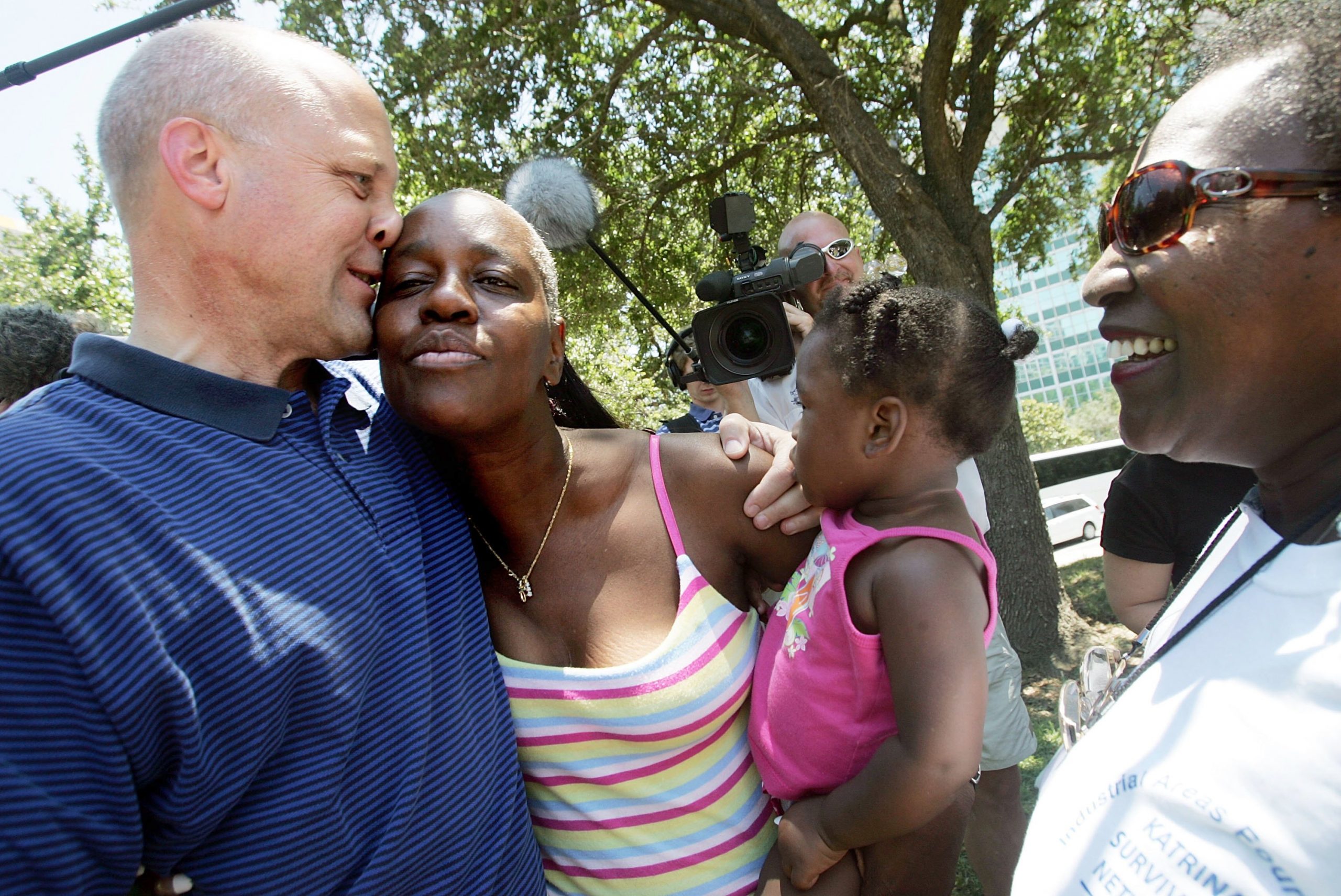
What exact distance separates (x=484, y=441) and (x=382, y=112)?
0.70m

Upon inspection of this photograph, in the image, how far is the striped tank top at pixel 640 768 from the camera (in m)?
1.65

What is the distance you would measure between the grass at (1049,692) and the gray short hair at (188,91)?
302cm

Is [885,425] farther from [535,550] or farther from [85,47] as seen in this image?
[85,47]

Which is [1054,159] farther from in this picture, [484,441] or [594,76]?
[484,441]

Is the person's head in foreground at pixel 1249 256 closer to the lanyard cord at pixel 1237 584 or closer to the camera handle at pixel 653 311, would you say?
the lanyard cord at pixel 1237 584

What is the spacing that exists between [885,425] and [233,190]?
4.39 ft

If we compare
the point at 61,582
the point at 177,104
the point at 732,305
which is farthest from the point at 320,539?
the point at 732,305

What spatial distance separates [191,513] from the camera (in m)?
1.22

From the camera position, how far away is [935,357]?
1825mm

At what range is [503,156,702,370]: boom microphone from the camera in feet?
8.57

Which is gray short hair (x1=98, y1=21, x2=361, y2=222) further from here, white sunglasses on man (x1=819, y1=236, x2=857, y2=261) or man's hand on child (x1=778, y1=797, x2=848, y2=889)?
white sunglasses on man (x1=819, y1=236, x2=857, y2=261)

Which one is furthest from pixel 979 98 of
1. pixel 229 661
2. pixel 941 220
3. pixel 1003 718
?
pixel 229 661

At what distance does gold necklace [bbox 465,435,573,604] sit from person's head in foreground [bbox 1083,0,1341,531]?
1187mm

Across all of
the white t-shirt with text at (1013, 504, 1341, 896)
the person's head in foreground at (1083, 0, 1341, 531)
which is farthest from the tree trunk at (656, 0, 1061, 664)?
the white t-shirt with text at (1013, 504, 1341, 896)
